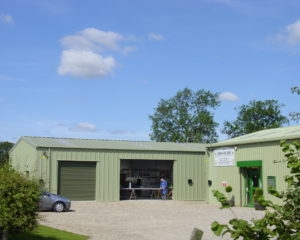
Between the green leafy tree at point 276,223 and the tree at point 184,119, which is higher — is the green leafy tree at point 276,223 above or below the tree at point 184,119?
below

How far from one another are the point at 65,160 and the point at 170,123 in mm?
44953

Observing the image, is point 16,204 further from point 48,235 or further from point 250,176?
point 250,176


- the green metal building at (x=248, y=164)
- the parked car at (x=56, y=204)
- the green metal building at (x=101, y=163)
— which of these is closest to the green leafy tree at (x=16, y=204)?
the parked car at (x=56, y=204)

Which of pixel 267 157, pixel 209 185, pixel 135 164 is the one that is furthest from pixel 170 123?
pixel 267 157

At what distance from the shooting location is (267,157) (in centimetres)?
2741

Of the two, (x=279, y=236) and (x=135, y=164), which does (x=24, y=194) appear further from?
(x=135, y=164)

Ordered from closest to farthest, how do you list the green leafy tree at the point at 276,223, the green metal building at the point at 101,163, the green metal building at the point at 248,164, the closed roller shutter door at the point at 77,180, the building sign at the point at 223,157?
1. the green leafy tree at the point at 276,223
2. the green metal building at the point at 248,164
3. the building sign at the point at 223,157
4. the green metal building at the point at 101,163
5. the closed roller shutter door at the point at 77,180

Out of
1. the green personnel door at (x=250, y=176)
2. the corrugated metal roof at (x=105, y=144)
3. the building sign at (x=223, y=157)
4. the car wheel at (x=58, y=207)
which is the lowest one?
the car wheel at (x=58, y=207)

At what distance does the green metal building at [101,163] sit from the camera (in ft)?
105

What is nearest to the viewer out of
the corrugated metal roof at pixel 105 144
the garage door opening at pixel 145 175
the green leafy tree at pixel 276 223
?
the green leafy tree at pixel 276 223

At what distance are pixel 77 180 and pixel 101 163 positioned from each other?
197cm

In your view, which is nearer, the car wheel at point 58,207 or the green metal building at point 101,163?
the car wheel at point 58,207

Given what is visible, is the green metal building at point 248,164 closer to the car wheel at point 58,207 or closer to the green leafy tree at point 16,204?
the car wheel at point 58,207

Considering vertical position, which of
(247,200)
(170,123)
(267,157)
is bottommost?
(247,200)
